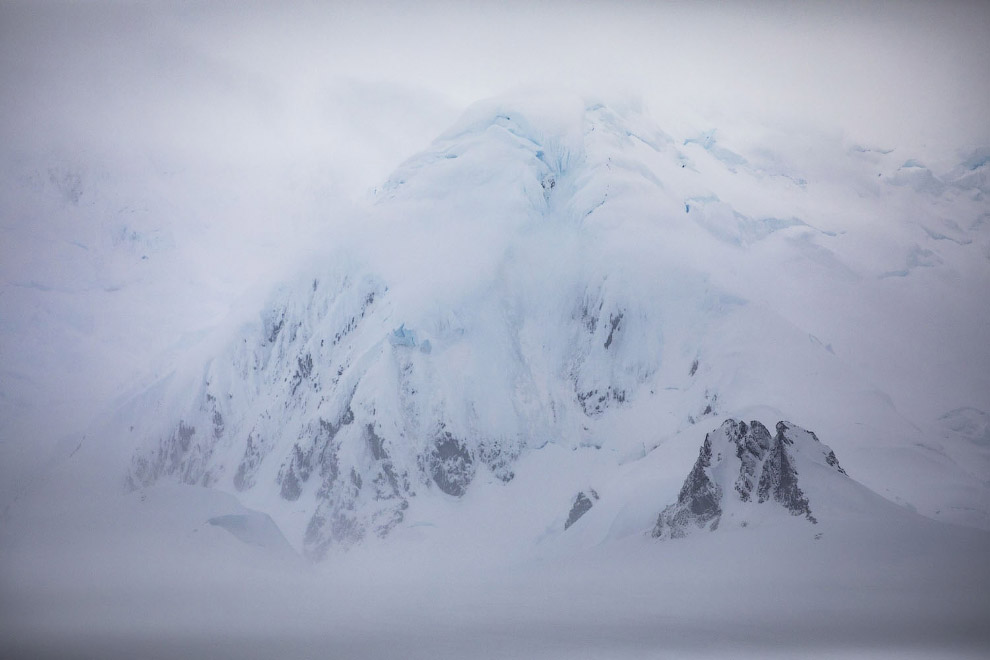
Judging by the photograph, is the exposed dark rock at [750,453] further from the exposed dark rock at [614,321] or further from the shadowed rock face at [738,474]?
the exposed dark rock at [614,321]

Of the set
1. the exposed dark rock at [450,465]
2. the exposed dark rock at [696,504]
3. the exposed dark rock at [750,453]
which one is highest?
the exposed dark rock at [450,465]

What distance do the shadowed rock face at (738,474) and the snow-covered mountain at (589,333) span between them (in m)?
0.07

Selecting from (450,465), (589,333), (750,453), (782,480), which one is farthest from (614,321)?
(782,480)

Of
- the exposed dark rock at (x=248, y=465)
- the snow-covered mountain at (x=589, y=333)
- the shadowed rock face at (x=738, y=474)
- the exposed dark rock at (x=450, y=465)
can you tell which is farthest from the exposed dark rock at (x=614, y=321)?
the exposed dark rock at (x=248, y=465)

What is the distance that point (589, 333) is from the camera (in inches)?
890

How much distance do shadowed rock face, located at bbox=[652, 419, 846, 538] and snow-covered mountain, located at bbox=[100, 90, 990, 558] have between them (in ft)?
0.24

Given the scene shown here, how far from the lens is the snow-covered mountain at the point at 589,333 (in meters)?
16.9

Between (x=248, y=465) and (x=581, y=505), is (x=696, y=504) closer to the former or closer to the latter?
(x=581, y=505)

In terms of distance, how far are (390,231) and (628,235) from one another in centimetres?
640

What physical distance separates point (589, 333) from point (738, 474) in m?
6.24

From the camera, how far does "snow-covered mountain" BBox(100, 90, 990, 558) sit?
16.9 metres

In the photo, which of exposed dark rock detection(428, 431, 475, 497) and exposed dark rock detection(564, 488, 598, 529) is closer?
exposed dark rock detection(564, 488, 598, 529)

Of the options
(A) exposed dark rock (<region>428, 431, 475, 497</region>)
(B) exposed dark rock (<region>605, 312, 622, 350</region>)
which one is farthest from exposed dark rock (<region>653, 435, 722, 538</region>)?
(A) exposed dark rock (<region>428, 431, 475, 497</region>)

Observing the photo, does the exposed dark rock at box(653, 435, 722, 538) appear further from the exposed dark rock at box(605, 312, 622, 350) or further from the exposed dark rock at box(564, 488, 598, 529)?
the exposed dark rock at box(605, 312, 622, 350)
